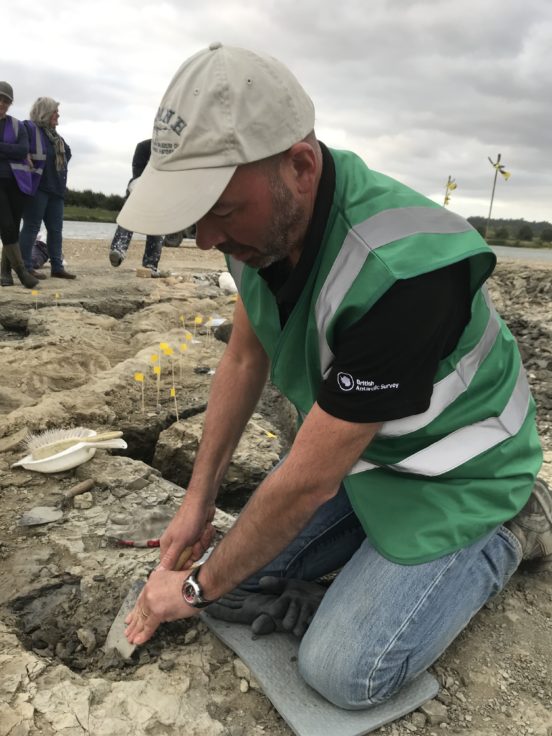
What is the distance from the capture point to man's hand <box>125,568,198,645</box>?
1828 mm

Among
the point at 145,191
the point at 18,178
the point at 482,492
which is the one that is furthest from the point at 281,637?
the point at 18,178

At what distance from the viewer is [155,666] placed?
1895 mm

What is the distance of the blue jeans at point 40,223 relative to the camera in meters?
6.80

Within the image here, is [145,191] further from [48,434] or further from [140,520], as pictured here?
[48,434]

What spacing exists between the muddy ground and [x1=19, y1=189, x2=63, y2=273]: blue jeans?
99.8 inches

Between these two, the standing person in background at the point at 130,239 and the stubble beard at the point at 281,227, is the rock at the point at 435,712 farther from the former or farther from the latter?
the standing person in background at the point at 130,239

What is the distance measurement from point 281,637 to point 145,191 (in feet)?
4.78

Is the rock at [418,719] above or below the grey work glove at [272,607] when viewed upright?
below

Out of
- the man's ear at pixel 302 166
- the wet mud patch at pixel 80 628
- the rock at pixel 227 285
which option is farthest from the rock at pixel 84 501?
the rock at pixel 227 285

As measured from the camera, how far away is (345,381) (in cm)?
158

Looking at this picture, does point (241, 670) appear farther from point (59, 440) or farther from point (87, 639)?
point (59, 440)

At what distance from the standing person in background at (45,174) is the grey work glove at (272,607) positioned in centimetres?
553

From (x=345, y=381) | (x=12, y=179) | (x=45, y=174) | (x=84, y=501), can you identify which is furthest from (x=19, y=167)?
(x=345, y=381)

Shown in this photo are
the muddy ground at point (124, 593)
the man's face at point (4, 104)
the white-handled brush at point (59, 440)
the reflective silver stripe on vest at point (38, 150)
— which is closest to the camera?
the muddy ground at point (124, 593)
